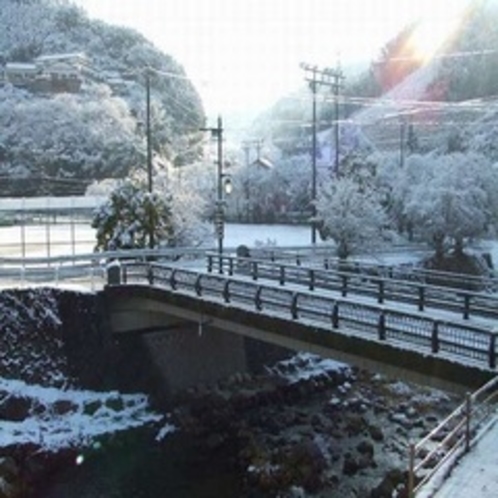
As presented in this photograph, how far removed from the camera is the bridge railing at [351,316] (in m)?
13.8

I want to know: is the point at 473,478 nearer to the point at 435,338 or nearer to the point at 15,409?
the point at 435,338

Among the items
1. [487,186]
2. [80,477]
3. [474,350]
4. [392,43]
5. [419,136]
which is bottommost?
[80,477]

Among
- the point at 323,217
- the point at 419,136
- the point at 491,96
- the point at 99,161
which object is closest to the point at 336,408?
the point at 323,217

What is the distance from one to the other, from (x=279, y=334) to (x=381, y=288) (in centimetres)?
320

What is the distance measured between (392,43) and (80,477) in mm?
88988

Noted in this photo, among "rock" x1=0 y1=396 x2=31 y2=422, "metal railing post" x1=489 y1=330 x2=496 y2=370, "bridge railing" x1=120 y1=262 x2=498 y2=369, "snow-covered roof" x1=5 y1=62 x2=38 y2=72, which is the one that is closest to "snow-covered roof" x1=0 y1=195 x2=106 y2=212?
"bridge railing" x1=120 y1=262 x2=498 y2=369

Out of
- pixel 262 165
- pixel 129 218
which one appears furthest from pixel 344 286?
pixel 262 165

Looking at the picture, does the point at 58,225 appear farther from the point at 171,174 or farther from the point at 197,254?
the point at 197,254

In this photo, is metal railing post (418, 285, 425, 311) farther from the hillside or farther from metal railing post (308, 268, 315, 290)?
the hillside

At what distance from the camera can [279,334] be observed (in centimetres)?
1795

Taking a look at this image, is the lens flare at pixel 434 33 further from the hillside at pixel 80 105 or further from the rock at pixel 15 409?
the rock at pixel 15 409

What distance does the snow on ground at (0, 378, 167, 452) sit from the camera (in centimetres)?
1994

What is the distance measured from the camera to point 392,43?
97.1 meters

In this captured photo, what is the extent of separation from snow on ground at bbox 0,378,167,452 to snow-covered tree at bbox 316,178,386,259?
15.7m
